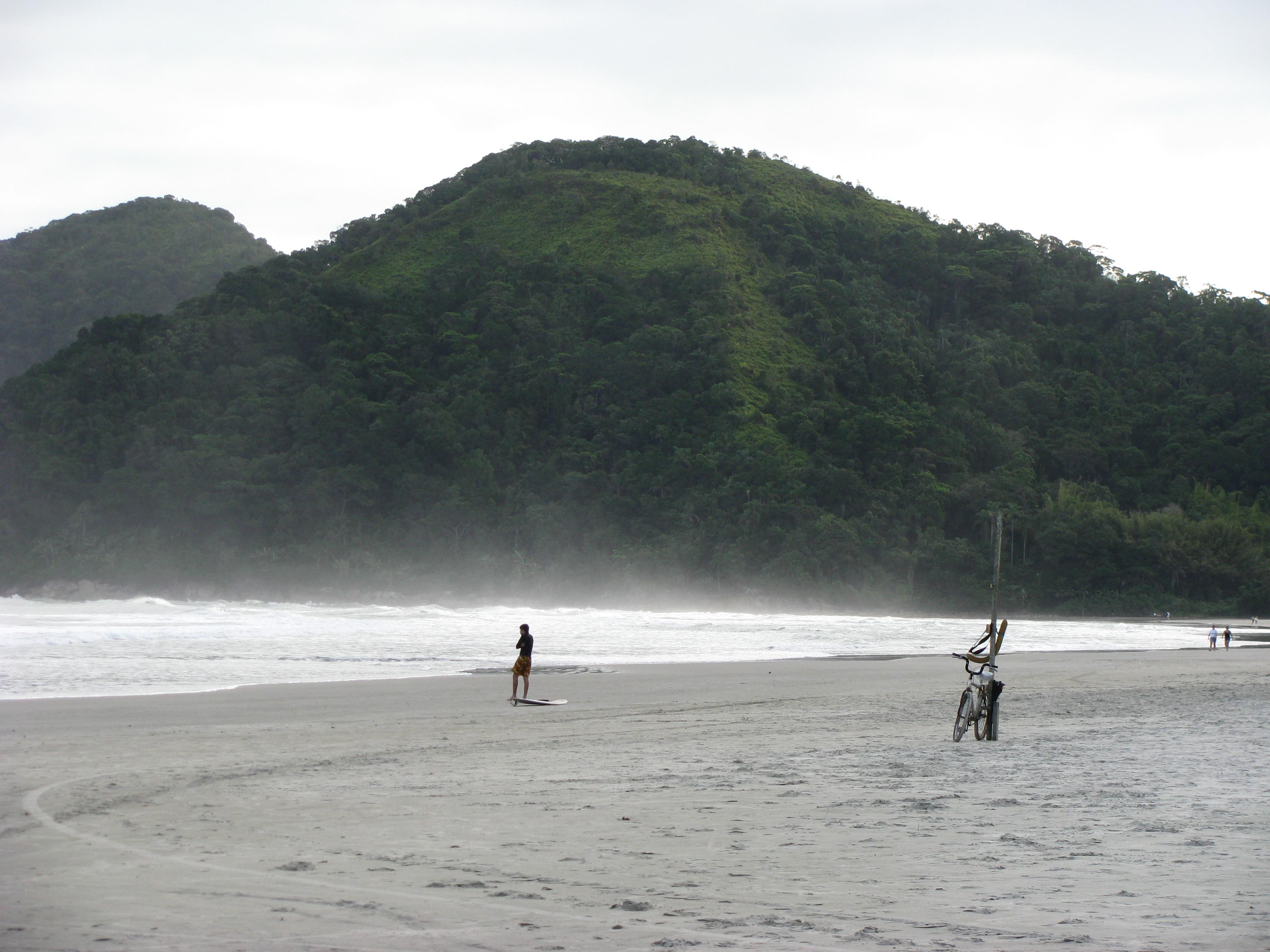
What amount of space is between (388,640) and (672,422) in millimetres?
48739

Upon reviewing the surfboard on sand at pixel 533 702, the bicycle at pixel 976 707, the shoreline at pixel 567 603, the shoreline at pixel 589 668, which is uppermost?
the bicycle at pixel 976 707

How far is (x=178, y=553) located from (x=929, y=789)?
229ft

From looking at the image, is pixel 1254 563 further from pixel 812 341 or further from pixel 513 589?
pixel 513 589

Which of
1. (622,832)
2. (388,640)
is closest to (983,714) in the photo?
(622,832)

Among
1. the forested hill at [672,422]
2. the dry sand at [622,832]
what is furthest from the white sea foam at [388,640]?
the forested hill at [672,422]

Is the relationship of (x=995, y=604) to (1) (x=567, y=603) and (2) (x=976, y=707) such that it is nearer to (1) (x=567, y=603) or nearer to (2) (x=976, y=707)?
(2) (x=976, y=707)

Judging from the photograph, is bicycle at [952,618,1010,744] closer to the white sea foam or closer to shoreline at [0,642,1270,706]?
shoreline at [0,642,1270,706]

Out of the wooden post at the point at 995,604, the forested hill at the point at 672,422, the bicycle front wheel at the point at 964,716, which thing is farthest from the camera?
the forested hill at the point at 672,422

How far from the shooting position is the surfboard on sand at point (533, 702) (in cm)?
1423

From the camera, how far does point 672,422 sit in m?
76.1

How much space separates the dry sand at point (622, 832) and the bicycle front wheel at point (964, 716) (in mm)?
137

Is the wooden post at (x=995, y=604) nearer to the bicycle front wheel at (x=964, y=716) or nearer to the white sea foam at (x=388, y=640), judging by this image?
the bicycle front wheel at (x=964, y=716)

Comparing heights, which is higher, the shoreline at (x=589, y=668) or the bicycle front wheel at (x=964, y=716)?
the bicycle front wheel at (x=964, y=716)

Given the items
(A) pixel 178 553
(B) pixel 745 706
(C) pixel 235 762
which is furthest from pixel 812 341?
(C) pixel 235 762
